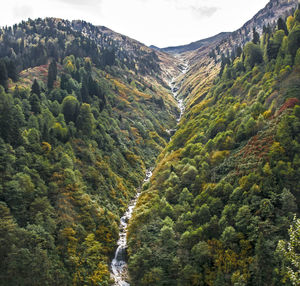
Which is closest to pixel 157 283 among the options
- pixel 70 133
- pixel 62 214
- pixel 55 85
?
pixel 62 214

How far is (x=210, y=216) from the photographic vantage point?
50.8 m

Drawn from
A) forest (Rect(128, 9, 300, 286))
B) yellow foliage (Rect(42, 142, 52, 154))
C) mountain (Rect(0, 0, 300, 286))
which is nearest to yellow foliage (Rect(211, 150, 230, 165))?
forest (Rect(128, 9, 300, 286))

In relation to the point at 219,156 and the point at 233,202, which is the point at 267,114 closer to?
the point at 219,156

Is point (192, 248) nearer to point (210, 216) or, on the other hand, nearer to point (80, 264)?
point (210, 216)

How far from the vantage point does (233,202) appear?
48875mm

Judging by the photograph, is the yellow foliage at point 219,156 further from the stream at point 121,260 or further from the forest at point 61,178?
the forest at point 61,178

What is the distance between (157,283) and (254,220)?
2188 centimetres

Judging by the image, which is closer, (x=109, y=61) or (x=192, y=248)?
(x=192, y=248)

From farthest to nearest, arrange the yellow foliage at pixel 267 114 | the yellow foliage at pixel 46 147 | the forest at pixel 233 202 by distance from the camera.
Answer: the yellow foliage at pixel 46 147
the yellow foliage at pixel 267 114
the forest at pixel 233 202

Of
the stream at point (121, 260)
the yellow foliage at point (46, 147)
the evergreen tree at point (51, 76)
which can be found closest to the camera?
the stream at point (121, 260)

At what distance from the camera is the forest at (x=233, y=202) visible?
40.2 meters

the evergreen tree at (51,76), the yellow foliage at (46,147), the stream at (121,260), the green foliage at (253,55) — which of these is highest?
the evergreen tree at (51,76)

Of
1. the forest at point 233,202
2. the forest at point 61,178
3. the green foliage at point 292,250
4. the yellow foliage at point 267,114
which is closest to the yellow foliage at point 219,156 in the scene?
the forest at point 233,202

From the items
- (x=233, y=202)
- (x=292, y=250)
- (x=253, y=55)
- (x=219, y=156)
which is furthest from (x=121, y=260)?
(x=253, y=55)
